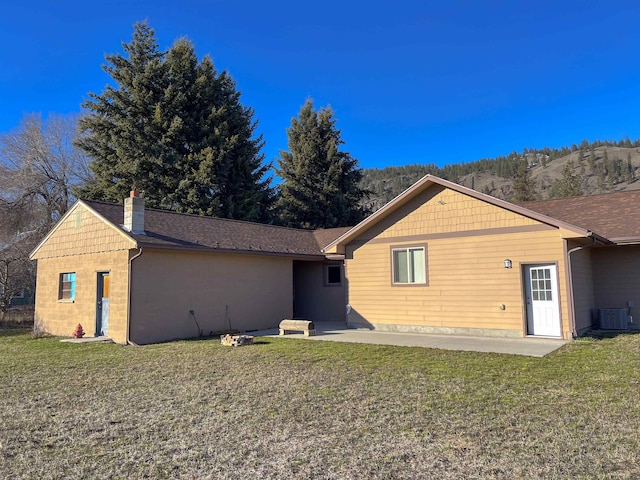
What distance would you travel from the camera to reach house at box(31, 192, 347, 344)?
11.9m

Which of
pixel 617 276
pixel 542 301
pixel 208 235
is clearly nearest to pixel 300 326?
pixel 208 235

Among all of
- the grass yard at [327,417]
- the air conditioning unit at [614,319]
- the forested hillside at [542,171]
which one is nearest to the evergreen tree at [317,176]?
the air conditioning unit at [614,319]

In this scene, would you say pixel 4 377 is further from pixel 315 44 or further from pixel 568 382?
pixel 315 44

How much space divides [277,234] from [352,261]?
406cm

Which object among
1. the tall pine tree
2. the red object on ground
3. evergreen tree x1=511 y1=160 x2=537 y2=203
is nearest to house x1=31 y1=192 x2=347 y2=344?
the red object on ground

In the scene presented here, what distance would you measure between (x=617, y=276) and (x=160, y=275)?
41.6 feet

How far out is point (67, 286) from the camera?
A: 46.5 ft

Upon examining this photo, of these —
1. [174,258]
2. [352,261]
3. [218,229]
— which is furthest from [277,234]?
[174,258]

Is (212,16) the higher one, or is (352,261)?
(212,16)

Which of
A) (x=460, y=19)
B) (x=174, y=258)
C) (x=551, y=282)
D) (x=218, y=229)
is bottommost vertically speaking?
(x=551, y=282)

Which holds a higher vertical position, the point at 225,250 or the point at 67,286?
the point at 225,250

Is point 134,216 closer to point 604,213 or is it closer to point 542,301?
point 542,301

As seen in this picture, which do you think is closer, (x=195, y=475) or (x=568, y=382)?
(x=195, y=475)

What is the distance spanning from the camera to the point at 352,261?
14531 millimetres
